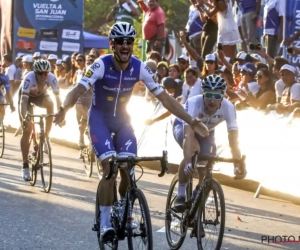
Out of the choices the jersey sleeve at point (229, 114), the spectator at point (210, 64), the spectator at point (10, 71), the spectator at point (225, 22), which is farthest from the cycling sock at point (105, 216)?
the spectator at point (10, 71)

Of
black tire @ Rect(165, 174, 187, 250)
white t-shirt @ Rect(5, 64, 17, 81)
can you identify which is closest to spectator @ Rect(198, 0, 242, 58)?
black tire @ Rect(165, 174, 187, 250)

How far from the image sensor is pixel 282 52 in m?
16.9

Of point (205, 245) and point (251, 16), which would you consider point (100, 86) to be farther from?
point (251, 16)

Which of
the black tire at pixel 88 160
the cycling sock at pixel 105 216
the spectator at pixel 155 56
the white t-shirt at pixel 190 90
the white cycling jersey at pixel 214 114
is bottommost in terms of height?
the black tire at pixel 88 160

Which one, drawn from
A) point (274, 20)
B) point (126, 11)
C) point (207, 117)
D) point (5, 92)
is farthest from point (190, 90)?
point (126, 11)

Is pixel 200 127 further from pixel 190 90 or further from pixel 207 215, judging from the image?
pixel 190 90

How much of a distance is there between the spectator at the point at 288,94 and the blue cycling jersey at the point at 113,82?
16.9 ft

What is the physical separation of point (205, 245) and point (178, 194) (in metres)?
0.80

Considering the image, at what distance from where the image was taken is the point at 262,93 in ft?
49.7

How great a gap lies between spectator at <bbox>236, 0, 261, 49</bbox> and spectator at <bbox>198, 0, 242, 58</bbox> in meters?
0.41

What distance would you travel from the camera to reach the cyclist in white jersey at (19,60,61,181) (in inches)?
548

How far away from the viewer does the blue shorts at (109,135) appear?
337 inches

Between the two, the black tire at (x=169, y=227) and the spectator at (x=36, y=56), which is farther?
the spectator at (x=36, y=56)

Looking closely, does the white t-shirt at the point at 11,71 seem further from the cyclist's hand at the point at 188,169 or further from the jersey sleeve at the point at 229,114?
the cyclist's hand at the point at 188,169
